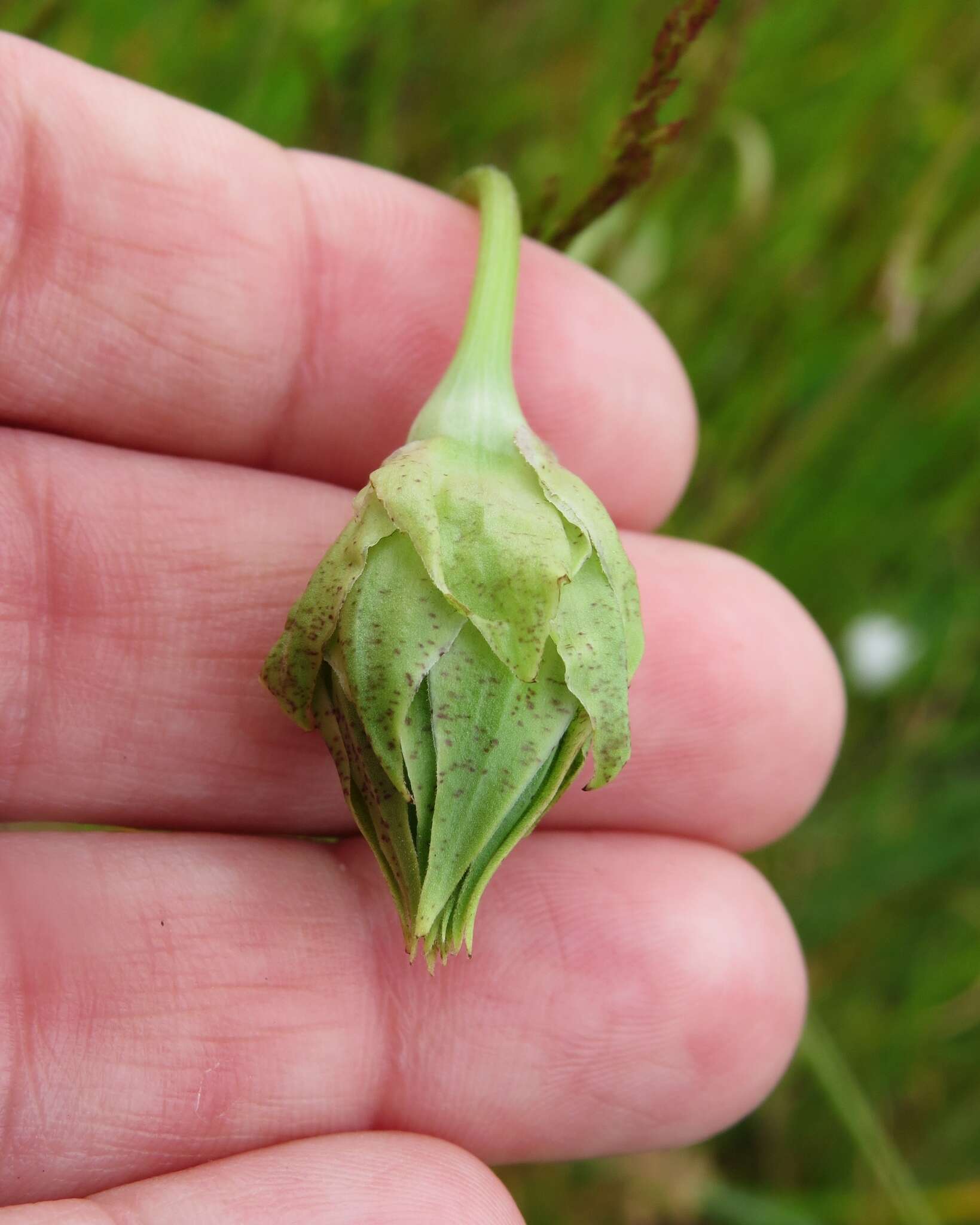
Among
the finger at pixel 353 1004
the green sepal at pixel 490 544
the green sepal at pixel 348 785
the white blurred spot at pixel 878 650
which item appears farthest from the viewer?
the white blurred spot at pixel 878 650

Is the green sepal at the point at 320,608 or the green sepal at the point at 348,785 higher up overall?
the green sepal at the point at 320,608

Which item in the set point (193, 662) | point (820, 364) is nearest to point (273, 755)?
point (193, 662)

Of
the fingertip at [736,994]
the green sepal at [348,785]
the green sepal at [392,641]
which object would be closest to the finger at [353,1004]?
the fingertip at [736,994]

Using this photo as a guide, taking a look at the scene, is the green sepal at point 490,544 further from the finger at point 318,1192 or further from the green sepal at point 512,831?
the finger at point 318,1192

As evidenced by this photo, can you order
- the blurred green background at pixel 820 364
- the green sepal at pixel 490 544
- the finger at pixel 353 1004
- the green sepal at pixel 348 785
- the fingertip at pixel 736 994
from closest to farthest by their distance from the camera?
the green sepal at pixel 490 544 < the green sepal at pixel 348 785 < the finger at pixel 353 1004 < the fingertip at pixel 736 994 < the blurred green background at pixel 820 364

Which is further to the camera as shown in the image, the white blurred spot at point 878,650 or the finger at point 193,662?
the white blurred spot at point 878,650

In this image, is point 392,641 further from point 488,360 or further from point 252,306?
point 252,306
